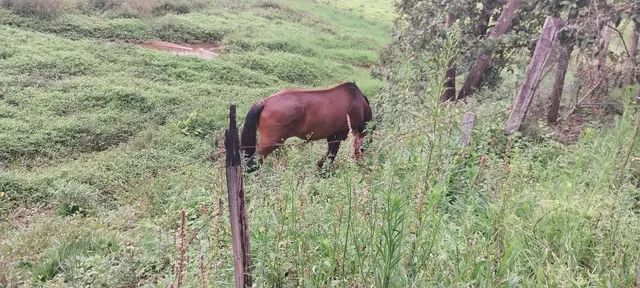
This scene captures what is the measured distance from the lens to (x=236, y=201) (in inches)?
81.7

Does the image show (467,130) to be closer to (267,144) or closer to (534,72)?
(534,72)

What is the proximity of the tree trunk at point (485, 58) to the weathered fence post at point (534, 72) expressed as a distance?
97.8 inches

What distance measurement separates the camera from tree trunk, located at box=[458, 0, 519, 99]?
783 centimetres

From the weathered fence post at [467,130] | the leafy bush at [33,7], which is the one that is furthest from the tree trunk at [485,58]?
the leafy bush at [33,7]

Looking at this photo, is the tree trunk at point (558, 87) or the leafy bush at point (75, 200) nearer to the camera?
the leafy bush at point (75, 200)

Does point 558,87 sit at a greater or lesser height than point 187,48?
greater

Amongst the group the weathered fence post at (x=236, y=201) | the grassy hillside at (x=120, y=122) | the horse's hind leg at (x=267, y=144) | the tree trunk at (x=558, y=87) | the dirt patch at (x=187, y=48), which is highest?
the weathered fence post at (x=236, y=201)

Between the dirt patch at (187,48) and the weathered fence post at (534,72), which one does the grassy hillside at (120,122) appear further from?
the weathered fence post at (534,72)

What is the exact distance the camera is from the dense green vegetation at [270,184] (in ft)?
7.88

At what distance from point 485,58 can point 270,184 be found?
5.84 meters

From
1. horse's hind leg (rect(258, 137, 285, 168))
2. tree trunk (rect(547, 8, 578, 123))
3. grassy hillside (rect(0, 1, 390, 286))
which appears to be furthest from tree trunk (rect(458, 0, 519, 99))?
horse's hind leg (rect(258, 137, 285, 168))

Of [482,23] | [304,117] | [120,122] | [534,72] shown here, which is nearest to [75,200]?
[304,117]

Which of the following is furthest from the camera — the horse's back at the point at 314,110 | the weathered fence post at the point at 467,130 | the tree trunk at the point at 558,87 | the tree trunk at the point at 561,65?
the tree trunk at the point at 558,87

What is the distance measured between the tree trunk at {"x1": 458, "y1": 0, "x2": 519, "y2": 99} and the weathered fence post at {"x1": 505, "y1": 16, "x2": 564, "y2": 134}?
2.48m
